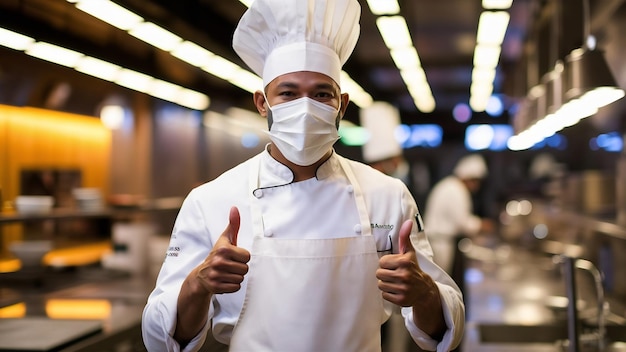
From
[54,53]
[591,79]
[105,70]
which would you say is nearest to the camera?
[591,79]

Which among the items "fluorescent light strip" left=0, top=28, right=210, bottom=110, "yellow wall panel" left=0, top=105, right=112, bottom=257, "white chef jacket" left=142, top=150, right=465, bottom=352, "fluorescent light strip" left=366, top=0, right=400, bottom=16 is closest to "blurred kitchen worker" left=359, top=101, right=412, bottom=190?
"fluorescent light strip" left=366, top=0, right=400, bottom=16

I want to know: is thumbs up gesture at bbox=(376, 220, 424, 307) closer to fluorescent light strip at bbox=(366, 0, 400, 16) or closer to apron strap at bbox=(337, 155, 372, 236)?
apron strap at bbox=(337, 155, 372, 236)

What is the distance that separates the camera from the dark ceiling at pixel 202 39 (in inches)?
122

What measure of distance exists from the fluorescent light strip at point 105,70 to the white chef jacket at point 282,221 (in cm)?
167

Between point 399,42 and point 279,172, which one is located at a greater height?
point 399,42

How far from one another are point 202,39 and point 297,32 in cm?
233

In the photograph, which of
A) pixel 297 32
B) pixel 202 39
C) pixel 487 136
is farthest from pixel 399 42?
pixel 487 136

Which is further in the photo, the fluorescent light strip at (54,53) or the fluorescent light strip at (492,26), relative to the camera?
the fluorescent light strip at (492,26)

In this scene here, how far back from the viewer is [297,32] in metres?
1.63

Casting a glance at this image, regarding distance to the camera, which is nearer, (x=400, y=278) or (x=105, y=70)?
(x=400, y=278)

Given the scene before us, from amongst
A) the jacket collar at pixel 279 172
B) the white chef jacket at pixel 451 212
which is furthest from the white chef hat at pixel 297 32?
the white chef jacket at pixel 451 212

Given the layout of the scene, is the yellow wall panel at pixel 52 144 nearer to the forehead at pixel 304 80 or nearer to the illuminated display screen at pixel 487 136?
the forehead at pixel 304 80

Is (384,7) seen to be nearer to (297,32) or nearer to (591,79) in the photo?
(591,79)

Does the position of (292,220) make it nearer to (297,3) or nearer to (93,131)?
(297,3)
